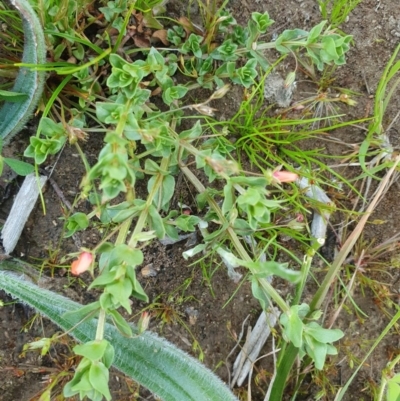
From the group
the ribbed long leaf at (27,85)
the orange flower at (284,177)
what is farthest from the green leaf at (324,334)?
the ribbed long leaf at (27,85)

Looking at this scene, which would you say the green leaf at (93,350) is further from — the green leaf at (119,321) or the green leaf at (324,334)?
the green leaf at (324,334)

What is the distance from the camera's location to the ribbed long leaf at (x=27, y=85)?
1.57 meters

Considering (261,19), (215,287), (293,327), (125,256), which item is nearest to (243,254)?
(293,327)

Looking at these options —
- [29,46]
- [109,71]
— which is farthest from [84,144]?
[29,46]

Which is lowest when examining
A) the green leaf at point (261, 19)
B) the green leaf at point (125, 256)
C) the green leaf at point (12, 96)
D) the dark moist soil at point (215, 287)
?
the dark moist soil at point (215, 287)

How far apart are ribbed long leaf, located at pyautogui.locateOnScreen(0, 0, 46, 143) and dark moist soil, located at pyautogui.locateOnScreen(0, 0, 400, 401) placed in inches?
5.2

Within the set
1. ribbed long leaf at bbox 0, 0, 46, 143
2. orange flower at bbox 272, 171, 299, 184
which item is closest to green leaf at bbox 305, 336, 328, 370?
orange flower at bbox 272, 171, 299, 184

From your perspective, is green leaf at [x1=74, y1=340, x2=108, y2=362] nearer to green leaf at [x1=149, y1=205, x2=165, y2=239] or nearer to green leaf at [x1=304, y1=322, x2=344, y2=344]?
green leaf at [x1=149, y1=205, x2=165, y2=239]

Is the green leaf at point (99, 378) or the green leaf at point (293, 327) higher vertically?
the green leaf at point (293, 327)

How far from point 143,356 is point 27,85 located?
0.90 m

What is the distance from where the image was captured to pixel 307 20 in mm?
2045

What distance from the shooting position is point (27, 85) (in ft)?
5.61

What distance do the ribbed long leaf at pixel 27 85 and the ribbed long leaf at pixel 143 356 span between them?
0.47m

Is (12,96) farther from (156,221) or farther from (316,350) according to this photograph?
(316,350)
